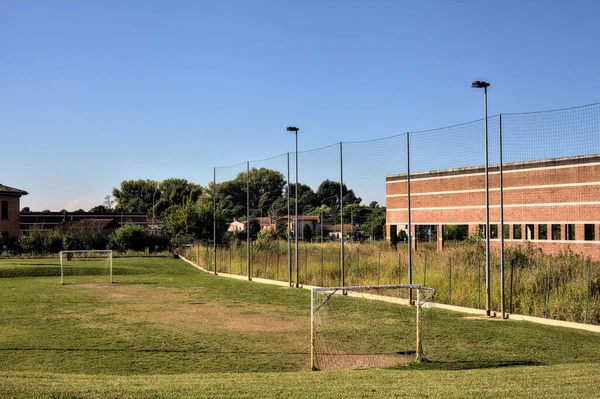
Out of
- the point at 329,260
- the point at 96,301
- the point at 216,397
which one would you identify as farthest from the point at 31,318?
the point at 329,260

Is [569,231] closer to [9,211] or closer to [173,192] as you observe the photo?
[9,211]

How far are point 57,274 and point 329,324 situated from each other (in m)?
27.6

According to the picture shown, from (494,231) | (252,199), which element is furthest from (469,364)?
(252,199)

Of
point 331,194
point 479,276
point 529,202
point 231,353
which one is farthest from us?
point 331,194

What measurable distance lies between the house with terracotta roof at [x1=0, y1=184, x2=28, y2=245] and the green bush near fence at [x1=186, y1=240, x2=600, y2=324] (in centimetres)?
3250

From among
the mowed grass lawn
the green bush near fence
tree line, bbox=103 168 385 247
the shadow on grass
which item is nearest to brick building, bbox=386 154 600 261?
the green bush near fence

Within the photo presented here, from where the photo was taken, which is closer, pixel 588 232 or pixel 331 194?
pixel 588 232

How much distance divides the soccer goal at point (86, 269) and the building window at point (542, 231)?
2695 centimetres

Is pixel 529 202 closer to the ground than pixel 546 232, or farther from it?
farther from it

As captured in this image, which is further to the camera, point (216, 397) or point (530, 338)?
point (530, 338)

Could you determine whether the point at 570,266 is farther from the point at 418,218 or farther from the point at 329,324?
the point at 418,218

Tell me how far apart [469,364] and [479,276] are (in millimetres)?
9920

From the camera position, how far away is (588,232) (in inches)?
1522

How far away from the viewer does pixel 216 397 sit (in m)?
9.62
